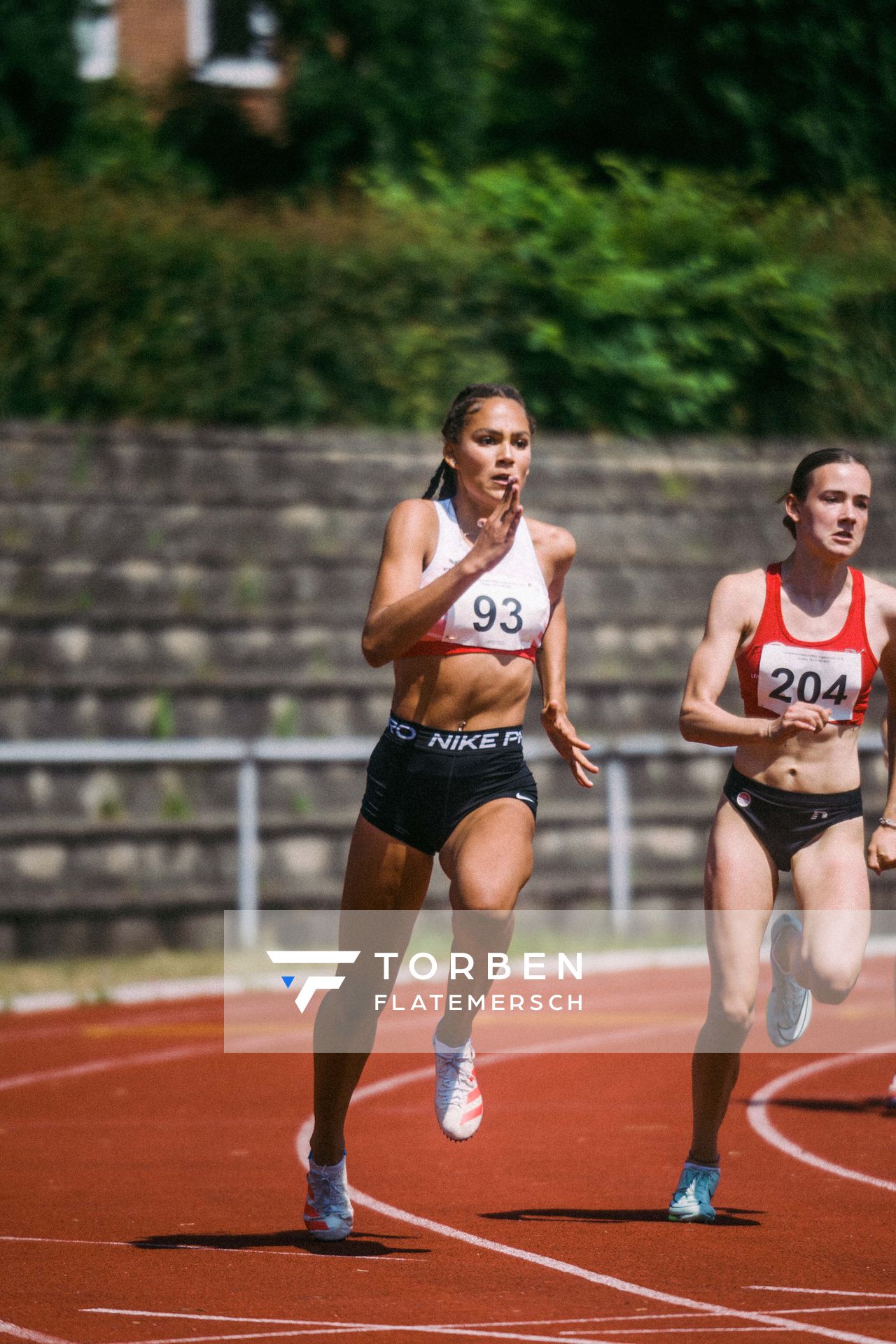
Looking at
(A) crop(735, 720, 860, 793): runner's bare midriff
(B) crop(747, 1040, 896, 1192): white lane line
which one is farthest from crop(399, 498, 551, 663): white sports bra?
(B) crop(747, 1040, 896, 1192): white lane line

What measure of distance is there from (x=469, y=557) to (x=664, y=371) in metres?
15.0

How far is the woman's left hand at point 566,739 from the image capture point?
21.1ft

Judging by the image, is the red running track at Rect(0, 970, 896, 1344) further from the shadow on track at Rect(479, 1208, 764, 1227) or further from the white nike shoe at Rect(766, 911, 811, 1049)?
the white nike shoe at Rect(766, 911, 811, 1049)

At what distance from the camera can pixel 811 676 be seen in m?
6.75

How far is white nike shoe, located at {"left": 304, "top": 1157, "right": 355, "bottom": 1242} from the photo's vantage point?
6.43 m

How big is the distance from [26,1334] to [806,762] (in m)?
2.95

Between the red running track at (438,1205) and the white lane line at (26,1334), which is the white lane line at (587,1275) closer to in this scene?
the red running track at (438,1205)

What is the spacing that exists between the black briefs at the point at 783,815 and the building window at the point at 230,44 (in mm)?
19350

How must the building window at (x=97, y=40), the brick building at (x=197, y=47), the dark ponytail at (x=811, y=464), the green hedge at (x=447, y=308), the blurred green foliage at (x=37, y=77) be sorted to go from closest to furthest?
the dark ponytail at (x=811, y=464) < the green hedge at (x=447, y=308) < the blurred green foliage at (x=37, y=77) < the building window at (x=97, y=40) < the brick building at (x=197, y=47)

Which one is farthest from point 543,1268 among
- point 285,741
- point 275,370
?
point 275,370

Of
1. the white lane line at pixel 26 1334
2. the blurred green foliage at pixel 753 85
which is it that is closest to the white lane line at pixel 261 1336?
the white lane line at pixel 26 1334

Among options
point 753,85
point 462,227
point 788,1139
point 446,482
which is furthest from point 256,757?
point 753,85

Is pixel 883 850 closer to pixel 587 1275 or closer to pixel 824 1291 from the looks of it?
pixel 824 1291

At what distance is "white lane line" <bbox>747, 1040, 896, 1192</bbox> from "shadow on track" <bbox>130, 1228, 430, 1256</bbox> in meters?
1.93
